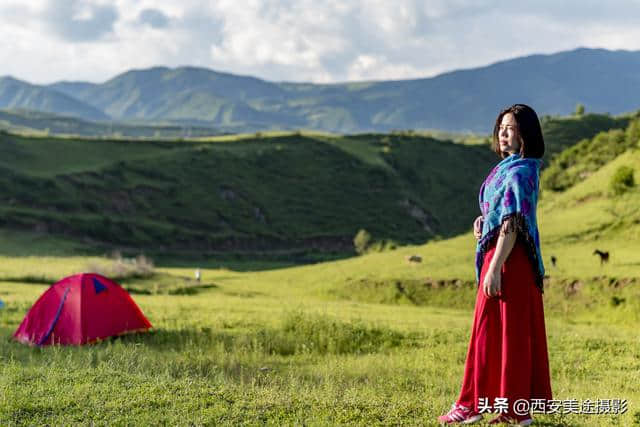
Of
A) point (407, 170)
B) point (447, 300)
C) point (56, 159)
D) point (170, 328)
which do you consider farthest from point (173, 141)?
point (170, 328)

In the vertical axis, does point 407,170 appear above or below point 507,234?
above

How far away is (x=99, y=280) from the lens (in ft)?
56.0

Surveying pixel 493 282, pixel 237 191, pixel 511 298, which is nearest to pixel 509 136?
pixel 493 282

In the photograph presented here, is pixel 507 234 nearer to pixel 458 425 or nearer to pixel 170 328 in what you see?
pixel 458 425

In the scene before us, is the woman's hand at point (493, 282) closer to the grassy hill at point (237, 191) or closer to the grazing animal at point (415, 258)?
the grazing animal at point (415, 258)

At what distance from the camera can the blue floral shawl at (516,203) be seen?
7.05m

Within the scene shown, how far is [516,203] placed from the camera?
705cm

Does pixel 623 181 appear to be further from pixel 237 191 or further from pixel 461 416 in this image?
pixel 237 191

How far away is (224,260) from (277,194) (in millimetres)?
33451

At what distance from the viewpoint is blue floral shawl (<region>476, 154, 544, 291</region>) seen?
7051 mm

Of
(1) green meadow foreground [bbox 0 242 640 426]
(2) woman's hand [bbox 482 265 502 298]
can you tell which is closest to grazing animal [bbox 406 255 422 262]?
(1) green meadow foreground [bbox 0 242 640 426]

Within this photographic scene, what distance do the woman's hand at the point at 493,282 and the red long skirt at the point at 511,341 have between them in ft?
0.48

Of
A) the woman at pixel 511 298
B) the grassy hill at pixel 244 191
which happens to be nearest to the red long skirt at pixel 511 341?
the woman at pixel 511 298

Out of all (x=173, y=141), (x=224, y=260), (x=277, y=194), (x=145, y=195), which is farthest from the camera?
(x=173, y=141)
